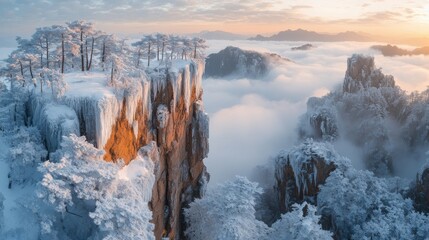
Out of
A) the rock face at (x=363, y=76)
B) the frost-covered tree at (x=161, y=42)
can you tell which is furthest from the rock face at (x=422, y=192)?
the rock face at (x=363, y=76)

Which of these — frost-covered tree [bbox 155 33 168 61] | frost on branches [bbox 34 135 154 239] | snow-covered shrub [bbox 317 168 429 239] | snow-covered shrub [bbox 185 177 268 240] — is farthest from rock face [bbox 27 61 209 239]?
snow-covered shrub [bbox 317 168 429 239]

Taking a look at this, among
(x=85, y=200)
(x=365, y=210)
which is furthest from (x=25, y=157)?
(x=365, y=210)

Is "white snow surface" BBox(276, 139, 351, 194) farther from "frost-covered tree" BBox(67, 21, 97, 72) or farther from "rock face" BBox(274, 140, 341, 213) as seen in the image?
"frost-covered tree" BBox(67, 21, 97, 72)

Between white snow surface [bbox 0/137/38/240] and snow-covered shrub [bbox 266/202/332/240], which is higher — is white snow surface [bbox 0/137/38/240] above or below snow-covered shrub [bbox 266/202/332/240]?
above

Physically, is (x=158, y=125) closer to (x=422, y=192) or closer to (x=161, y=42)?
(x=161, y=42)

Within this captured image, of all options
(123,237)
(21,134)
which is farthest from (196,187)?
(123,237)

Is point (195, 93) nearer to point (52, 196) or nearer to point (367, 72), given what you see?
point (52, 196)

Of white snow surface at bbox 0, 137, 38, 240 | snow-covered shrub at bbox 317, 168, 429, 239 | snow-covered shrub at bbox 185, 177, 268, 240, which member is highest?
white snow surface at bbox 0, 137, 38, 240
